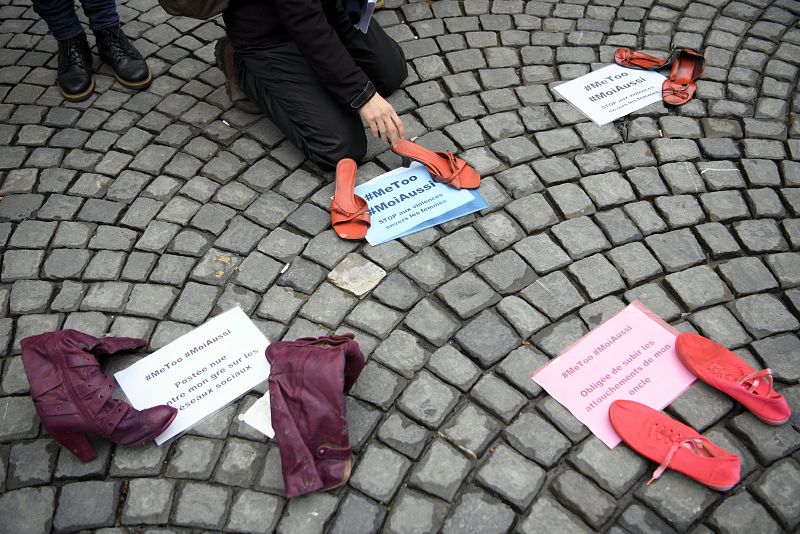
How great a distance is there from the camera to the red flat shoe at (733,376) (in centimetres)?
238

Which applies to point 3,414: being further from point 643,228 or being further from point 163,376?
point 643,228

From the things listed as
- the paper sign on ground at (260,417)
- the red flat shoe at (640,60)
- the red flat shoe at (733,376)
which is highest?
the red flat shoe at (640,60)

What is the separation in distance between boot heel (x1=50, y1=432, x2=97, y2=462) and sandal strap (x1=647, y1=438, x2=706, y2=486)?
2111 mm

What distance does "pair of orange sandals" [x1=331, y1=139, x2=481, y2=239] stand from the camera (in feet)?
10.1

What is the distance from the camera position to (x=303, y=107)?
3363mm

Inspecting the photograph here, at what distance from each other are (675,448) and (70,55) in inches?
157

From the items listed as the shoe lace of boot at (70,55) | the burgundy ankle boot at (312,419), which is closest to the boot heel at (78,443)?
the burgundy ankle boot at (312,419)

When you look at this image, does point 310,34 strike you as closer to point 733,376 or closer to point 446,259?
point 446,259

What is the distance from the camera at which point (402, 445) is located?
240 cm

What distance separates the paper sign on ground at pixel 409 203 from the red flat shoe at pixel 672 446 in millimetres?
1239

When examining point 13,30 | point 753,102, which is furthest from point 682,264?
point 13,30

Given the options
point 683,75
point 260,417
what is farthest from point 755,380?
point 683,75

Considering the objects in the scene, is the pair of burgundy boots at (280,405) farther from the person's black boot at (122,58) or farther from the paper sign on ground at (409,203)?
the person's black boot at (122,58)

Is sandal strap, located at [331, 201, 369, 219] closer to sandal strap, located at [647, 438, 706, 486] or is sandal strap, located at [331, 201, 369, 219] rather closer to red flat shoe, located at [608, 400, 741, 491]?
red flat shoe, located at [608, 400, 741, 491]
